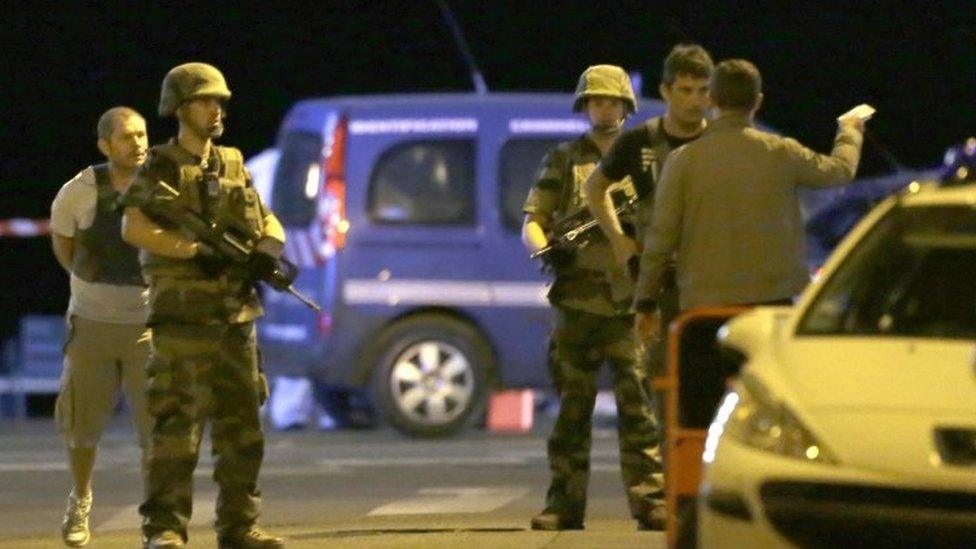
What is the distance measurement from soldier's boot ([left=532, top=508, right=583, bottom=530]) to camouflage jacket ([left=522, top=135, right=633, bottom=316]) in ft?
2.64

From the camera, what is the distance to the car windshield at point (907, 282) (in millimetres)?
7707

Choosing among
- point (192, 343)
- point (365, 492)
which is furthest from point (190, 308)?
point (365, 492)

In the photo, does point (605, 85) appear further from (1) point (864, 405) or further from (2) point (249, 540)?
(1) point (864, 405)

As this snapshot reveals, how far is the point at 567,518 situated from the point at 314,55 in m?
23.9

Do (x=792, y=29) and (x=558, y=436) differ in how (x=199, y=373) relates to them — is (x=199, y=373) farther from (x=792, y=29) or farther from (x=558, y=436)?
(x=792, y=29)

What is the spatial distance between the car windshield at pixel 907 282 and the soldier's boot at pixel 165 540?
9.79 feet

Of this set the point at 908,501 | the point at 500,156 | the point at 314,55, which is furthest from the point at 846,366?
the point at 314,55

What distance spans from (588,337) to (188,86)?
1.96m

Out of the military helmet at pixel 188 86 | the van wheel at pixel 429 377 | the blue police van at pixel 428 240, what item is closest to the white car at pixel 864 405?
the military helmet at pixel 188 86

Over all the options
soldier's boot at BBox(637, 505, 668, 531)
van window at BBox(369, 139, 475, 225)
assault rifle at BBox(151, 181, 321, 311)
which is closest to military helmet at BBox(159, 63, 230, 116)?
assault rifle at BBox(151, 181, 321, 311)

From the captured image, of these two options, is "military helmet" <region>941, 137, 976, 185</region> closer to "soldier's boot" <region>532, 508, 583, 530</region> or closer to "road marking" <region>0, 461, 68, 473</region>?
"soldier's boot" <region>532, 508, 583, 530</region>

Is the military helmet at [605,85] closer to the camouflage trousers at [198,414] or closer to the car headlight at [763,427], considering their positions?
the camouflage trousers at [198,414]

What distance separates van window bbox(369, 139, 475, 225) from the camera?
58.1ft

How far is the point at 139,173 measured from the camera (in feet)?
32.2
